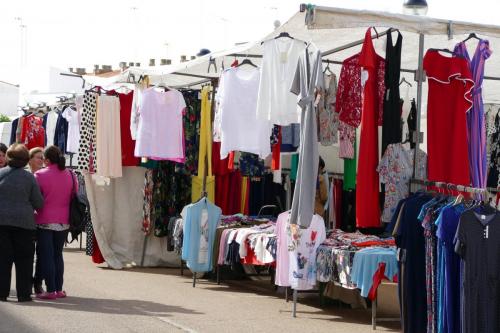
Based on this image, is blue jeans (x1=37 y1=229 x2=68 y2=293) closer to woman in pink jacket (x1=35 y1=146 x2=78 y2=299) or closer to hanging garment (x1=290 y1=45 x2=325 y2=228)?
woman in pink jacket (x1=35 y1=146 x2=78 y2=299)

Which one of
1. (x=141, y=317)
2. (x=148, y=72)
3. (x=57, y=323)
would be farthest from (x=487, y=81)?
(x=57, y=323)

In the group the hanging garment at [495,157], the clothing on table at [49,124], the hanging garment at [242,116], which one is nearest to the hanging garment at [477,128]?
the hanging garment at [242,116]

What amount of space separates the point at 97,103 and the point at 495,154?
5.87m

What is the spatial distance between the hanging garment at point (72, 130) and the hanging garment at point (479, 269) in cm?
1154

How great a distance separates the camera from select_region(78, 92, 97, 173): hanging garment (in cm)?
1464

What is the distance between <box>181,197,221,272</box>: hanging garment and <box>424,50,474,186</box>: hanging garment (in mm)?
4626

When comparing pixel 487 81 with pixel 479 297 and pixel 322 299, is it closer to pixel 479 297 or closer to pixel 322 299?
pixel 322 299

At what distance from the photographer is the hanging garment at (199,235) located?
12992 millimetres

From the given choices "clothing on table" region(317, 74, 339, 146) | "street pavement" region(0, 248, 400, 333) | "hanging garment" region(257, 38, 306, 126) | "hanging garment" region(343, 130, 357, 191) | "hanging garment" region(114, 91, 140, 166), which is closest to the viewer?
"street pavement" region(0, 248, 400, 333)

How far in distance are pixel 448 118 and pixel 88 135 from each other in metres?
7.13

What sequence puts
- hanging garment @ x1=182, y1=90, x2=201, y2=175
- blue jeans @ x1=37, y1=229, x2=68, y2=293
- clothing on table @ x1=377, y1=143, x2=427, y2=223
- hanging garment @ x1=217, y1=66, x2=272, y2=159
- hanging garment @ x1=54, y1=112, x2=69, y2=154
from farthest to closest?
1. hanging garment @ x1=54, y1=112, x2=69, y2=154
2. hanging garment @ x1=182, y1=90, x2=201, y2=175
3. hanging garment @ x1=217, y1=66, x2=272, y2=159
4. blue jeans @ x1=37, y1=229, x2=68, y2=293
5. clothing on table @ x1=377, y1=143, x2=427, y2=223

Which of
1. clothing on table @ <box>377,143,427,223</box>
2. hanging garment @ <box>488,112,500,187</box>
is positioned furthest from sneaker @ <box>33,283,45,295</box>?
hanging garment @ <box>488,112,500,187</box>

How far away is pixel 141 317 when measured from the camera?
10.2m

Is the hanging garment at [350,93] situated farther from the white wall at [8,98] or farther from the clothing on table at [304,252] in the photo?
the white wall at [8,98]
